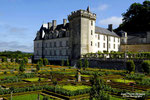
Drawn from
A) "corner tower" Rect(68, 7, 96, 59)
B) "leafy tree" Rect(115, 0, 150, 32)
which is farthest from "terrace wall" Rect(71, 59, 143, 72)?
"leafy tree" Rect(115, 0, 150, 32)

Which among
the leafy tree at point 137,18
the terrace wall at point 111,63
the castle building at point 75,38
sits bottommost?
the terrace wall at point 111,63

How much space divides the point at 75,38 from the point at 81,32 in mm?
2360

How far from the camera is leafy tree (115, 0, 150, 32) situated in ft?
209

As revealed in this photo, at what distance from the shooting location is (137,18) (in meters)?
66.9

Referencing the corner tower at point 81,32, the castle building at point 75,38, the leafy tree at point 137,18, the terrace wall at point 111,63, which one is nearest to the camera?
the terrace wall at point 111,63

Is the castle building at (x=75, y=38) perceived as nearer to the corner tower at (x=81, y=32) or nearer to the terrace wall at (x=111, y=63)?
the corner tower at (x=81, y=32)

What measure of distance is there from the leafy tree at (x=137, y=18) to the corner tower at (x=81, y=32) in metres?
25.7

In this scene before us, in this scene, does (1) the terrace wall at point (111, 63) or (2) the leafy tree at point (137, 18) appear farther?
(2) the leafy tree at point (137, 18)

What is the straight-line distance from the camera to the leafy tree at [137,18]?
6372 centimetres

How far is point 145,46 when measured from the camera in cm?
4828

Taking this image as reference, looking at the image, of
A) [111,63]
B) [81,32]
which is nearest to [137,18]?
[81,32]

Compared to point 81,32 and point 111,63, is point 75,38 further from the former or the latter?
point 111,63

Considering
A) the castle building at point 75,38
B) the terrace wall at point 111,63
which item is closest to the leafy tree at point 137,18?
the castle building at point 75,38

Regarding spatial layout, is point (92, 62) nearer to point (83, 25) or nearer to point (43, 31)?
point (83, 25)
